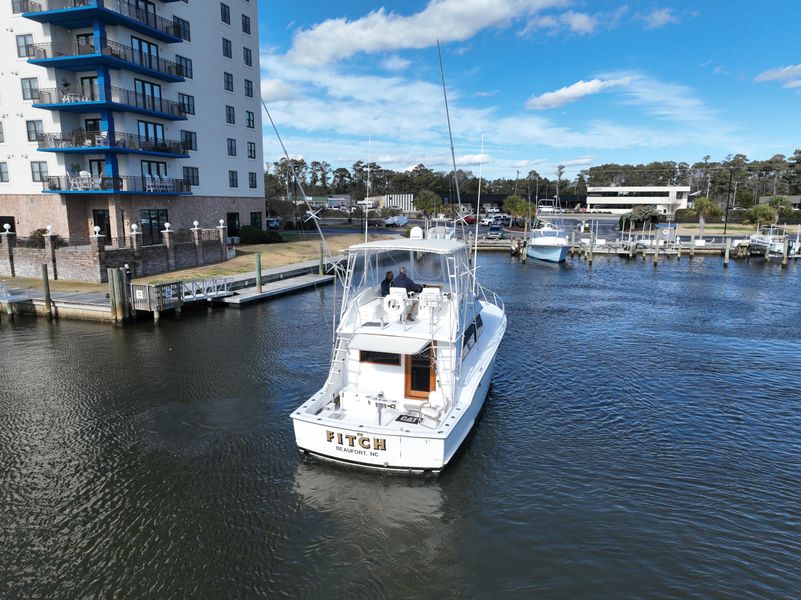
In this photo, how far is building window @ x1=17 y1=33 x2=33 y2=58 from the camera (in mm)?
36875

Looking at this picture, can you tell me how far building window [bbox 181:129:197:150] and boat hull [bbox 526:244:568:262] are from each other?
33352 mm

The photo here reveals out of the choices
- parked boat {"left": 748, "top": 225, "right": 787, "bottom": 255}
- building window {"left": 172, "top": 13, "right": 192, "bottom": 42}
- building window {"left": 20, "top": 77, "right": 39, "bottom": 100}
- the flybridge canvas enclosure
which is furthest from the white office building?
the flybridge canvas enclosure

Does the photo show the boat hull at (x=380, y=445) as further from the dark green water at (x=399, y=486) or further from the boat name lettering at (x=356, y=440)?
the dark green water at (x=399, y=486)

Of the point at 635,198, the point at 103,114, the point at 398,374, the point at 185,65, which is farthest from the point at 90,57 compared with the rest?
the point at 635,198

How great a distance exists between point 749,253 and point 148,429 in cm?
5974

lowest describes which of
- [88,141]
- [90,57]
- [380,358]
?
[380,358]

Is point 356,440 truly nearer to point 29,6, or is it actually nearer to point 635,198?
point 29,6

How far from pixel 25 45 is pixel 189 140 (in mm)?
12043

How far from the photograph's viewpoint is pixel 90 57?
112 ft

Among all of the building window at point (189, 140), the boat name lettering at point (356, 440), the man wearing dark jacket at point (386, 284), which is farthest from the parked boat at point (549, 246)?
the boat name lettering at point (356, 440)

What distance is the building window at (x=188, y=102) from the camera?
42.9 metres

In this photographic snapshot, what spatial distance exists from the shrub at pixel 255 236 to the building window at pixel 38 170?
15.5 m

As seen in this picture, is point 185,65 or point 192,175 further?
point 192,175

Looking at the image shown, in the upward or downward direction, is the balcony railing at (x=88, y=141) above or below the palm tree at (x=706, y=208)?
above
